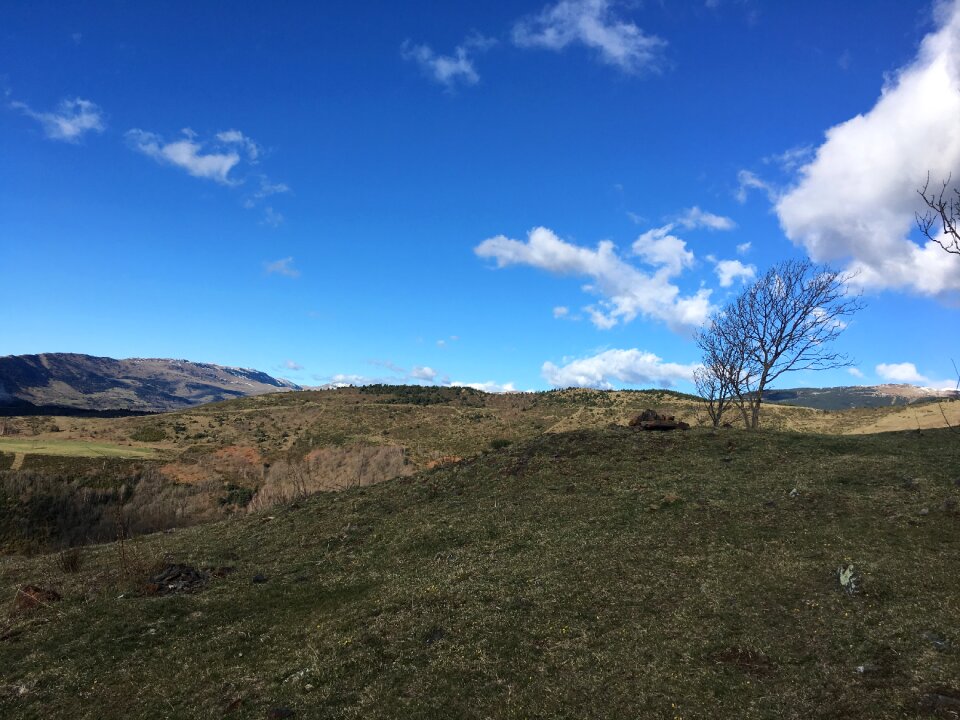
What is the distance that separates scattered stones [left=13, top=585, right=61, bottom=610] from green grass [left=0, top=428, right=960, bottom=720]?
1.54 feet

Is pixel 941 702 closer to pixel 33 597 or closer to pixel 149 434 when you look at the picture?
pixel 33 597

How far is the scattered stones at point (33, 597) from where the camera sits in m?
17.5

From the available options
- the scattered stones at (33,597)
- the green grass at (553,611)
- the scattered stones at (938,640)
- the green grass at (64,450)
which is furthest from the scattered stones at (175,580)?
the green grass at (64,450)

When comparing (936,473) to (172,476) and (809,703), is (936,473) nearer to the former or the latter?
(809,703)

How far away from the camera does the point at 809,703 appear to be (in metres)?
9.77

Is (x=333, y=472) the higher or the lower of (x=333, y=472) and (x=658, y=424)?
the lower

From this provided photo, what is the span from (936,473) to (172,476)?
212 ft

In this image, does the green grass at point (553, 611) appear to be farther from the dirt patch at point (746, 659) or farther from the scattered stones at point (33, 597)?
the scattered stones at point (33, 597)

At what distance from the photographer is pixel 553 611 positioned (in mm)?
14742

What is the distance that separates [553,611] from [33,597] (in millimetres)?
A: 17467

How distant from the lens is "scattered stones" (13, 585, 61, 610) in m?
17.5

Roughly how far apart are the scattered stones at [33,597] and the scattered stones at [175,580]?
281 cm

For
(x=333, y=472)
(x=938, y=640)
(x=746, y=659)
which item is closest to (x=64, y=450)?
(x=333, y=472)

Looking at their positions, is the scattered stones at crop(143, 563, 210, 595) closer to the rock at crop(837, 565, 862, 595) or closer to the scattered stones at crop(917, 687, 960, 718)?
the scattered stones at crop(917, 687, 960, 718)
